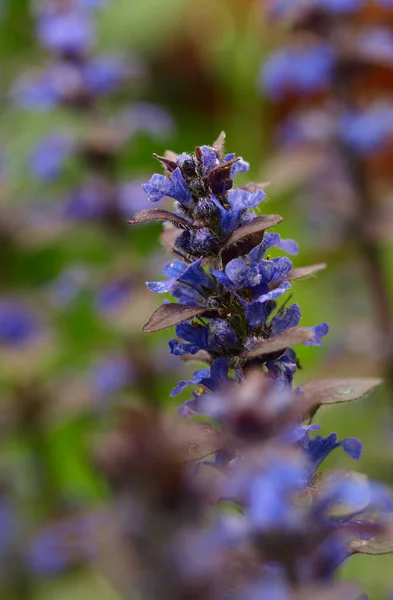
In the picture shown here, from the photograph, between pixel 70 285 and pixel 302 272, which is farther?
pixel 70 285

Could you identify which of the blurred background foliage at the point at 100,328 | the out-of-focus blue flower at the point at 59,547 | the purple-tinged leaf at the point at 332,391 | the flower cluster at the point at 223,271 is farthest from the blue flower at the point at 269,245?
the out-of-focus blue flower at the point at 59,547

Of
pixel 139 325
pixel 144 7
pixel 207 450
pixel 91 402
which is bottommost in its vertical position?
pixel 91 402

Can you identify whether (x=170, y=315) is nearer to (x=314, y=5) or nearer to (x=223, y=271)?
(x=223, y=271)

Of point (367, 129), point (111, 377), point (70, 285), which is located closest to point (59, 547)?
point (111, 377)

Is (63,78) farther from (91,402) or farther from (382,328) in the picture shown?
(382,328)

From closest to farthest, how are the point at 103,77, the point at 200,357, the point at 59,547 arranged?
the point at 200,357 → the point at 59,547 → the point at 103,77

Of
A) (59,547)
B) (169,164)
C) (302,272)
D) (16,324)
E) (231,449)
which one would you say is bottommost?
(59,547)

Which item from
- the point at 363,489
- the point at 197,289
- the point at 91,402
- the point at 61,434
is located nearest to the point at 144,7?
the point at 61,434
